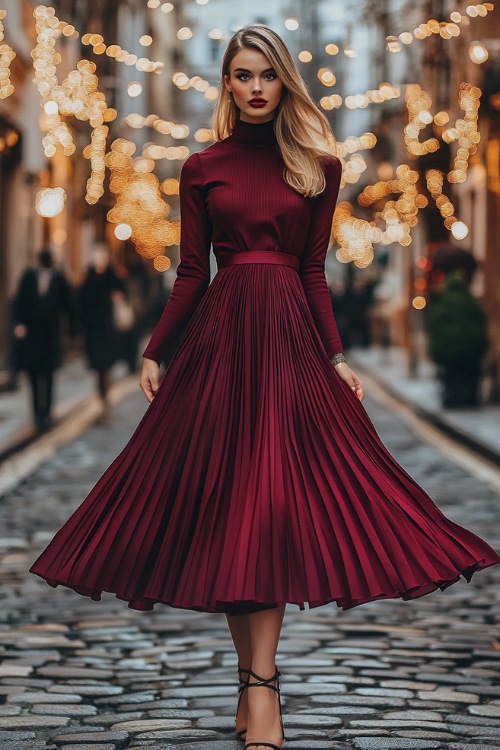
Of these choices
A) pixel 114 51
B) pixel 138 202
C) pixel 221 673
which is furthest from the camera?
pixel 138 202

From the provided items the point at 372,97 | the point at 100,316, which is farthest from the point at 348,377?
the point at 372,97

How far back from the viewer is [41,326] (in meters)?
14.6

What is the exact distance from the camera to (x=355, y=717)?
14.0 ft

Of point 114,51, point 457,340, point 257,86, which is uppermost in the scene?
point 114,51

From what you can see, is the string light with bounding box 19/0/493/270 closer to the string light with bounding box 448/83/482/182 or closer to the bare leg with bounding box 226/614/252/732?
the string light with bounding box 448/83/482/182

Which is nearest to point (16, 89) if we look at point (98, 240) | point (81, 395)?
point (81, 395)

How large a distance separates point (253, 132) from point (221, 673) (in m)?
1.84

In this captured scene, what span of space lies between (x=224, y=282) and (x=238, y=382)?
286 mm

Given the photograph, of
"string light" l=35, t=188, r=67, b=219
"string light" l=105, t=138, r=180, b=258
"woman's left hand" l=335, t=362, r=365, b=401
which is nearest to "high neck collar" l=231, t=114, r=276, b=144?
"woman's left hand" l=335, t=362, r=365, b=401

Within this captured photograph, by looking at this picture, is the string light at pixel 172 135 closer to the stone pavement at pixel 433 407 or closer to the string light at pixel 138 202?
the string light at pixel 138 202

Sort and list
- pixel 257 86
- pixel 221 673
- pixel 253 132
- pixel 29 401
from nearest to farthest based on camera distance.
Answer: pixel 257 86 → pixel 253 132 → pixel 221 673 → pixel 29 401

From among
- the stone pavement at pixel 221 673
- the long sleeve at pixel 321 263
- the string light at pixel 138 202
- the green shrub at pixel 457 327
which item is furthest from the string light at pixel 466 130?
the string light at pixel 138 202

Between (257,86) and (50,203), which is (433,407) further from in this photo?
(257,86)

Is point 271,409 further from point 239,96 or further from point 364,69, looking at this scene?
point 364,69
